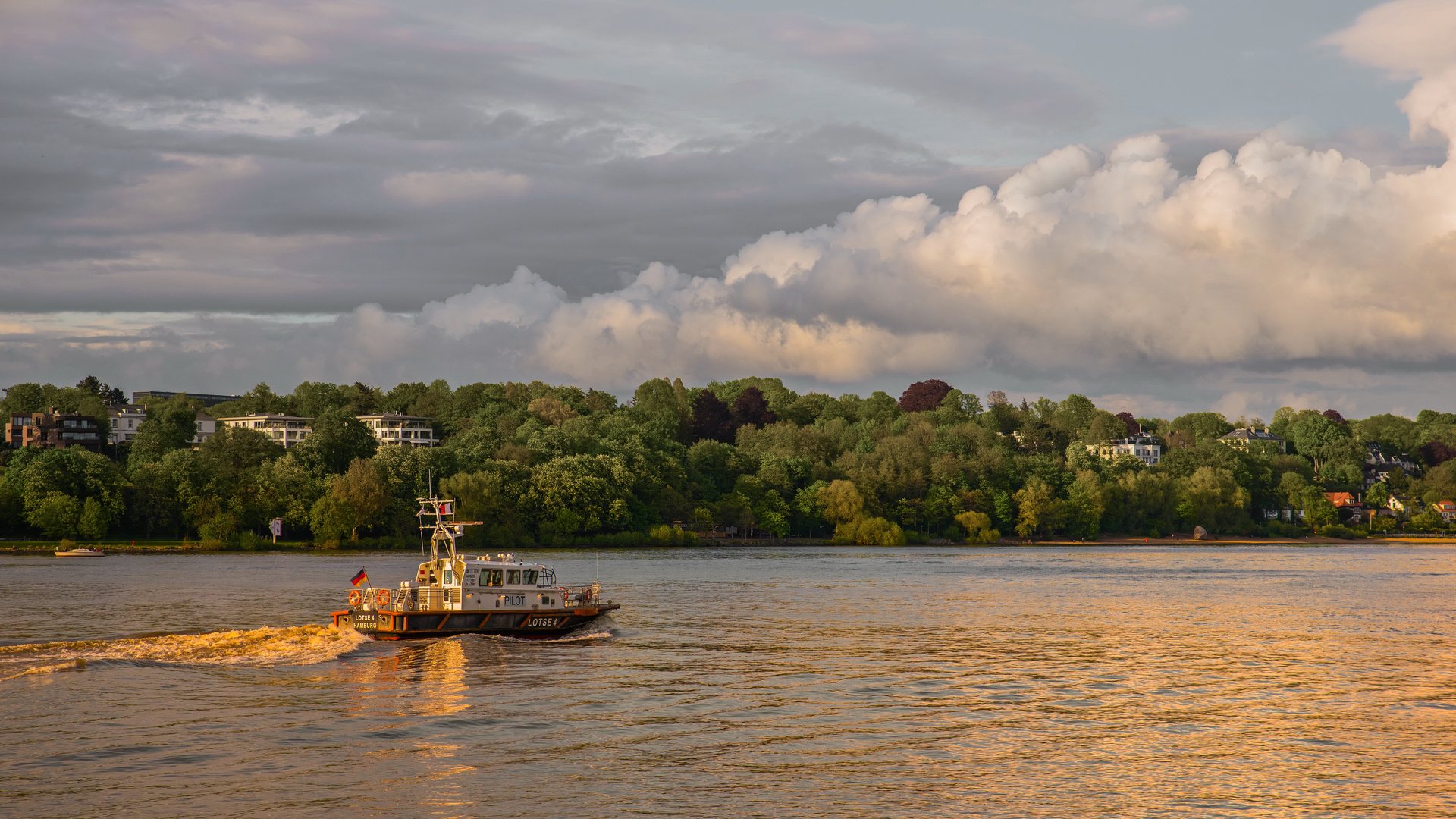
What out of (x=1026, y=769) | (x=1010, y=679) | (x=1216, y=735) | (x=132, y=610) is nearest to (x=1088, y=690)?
(x=1010, y=679)

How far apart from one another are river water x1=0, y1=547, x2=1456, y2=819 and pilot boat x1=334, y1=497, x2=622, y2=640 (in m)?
→ 1.16

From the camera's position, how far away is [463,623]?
62.2 meters

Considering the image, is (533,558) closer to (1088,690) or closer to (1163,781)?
(1088,690)

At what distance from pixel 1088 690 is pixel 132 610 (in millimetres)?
56294

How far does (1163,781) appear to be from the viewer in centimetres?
3266

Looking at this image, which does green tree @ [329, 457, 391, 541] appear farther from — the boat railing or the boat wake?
the boat wake

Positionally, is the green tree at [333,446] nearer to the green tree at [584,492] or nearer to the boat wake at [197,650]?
the green tree at [584,492]

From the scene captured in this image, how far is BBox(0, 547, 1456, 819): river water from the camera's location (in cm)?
3070

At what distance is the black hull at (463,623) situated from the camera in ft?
199

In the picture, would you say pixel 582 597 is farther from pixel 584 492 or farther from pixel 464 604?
pixel 584 492

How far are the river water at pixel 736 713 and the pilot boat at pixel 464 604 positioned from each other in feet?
3.82

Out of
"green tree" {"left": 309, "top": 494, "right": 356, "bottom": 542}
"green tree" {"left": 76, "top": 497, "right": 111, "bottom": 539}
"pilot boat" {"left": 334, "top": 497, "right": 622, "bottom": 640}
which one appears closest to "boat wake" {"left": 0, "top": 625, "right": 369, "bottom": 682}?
"pilot boat" {"left": 334, "top": 497, "right": 622, "bottom": 640}

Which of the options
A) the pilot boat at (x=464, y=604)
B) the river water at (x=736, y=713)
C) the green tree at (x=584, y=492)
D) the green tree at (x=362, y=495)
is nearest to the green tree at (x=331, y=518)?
the green tree at (x=362, y=495)

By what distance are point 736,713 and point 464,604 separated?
24.3m
